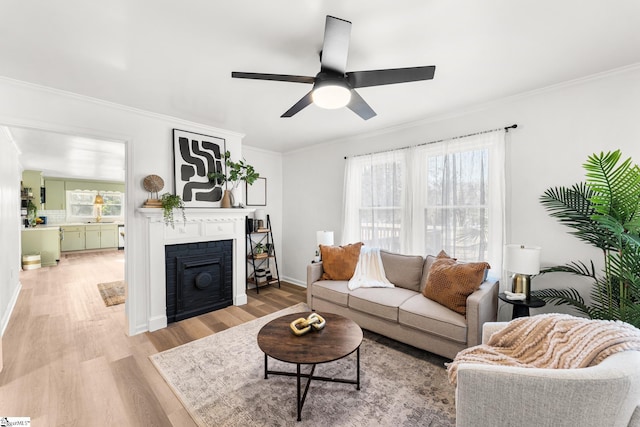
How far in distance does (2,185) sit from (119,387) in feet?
10.5

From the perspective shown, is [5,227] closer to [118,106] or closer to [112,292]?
[112,292]

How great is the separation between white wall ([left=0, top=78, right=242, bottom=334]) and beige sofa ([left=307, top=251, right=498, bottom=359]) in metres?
2.01

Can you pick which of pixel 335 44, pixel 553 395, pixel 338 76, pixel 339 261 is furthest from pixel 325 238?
pixel 553 395

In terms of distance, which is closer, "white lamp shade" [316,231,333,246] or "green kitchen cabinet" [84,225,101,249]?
"white lamp shade" [316,231,333,246]

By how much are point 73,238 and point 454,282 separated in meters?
10.3

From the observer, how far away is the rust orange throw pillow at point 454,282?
2336 mm

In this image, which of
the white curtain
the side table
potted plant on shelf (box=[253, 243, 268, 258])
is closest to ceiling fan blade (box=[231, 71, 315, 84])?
the white curtain

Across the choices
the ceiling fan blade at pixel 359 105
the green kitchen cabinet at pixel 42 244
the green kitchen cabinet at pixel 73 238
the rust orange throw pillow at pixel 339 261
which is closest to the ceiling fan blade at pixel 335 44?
the ceiling fan blade at pixel 359 105

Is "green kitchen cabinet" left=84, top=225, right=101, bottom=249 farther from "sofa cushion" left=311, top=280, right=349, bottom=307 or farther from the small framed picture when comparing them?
"sofa cushion" left=311, top=280, right=349, bottom=307

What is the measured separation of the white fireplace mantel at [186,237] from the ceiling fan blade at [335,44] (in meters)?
2.52

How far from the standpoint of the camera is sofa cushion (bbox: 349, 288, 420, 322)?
8.34 feet

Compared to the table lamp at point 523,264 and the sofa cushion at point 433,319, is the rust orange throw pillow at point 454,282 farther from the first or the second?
the table lamp at point 523,264

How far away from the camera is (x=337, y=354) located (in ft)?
5.62

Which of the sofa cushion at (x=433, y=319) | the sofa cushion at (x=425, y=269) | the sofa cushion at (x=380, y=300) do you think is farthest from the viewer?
the sofa cushion at (x=425, y=269)
